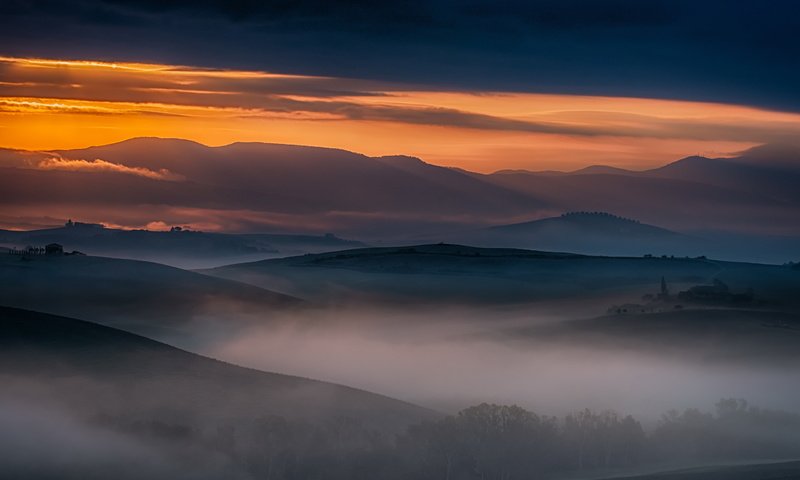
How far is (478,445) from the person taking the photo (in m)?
102

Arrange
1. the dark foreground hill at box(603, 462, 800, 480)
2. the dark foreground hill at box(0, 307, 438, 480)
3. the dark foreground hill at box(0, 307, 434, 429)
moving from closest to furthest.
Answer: the dark foreground hill at box(0, 307, 438, 480), the dark foreground hill at box(603, 462, 800, 480), the dark foreground hill at box(0, 307, 434, 429)

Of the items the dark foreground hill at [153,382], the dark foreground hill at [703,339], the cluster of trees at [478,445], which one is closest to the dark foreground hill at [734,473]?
the cluster of trees at [478,445]

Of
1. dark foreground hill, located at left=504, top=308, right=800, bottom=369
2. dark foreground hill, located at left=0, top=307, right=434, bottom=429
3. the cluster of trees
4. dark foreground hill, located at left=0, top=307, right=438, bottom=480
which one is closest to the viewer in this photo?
dark foreground hill, located at left=0, top=307, right=438, bottom=480

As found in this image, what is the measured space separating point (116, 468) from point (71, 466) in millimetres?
2712

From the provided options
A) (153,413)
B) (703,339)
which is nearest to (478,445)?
(153,413)

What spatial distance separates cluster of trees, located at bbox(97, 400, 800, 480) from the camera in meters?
95.5

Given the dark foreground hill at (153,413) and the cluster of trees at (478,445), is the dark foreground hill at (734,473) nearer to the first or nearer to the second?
the cluster of trees at (478,445)

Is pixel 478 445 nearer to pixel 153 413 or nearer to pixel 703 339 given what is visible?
pixel 153 413

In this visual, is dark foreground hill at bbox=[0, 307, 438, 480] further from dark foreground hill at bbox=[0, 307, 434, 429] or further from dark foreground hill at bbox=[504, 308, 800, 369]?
dark foreground hill at bbox=[504, 308, 800, 369]

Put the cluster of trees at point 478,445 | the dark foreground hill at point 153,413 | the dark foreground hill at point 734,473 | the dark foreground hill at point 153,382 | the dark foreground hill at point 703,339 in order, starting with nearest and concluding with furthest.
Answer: the dark foreground hill at point 153,413 < the cluster of trees at point 478,445 < the dark foreground hill at point 734,473 < the dark foreground hill at point 153,382 < the dark foreground hill at point 703,339

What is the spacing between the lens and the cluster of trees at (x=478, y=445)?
313ft

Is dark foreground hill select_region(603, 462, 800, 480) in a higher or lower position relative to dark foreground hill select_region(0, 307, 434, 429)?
lower

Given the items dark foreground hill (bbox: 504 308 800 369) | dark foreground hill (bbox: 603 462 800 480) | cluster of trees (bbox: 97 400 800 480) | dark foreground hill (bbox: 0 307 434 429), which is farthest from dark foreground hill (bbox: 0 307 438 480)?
dark foreground hill (bbox: 504 308 800 369)

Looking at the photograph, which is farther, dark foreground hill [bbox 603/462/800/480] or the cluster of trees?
dark foreground hill [bbox 603/462/800/480]
